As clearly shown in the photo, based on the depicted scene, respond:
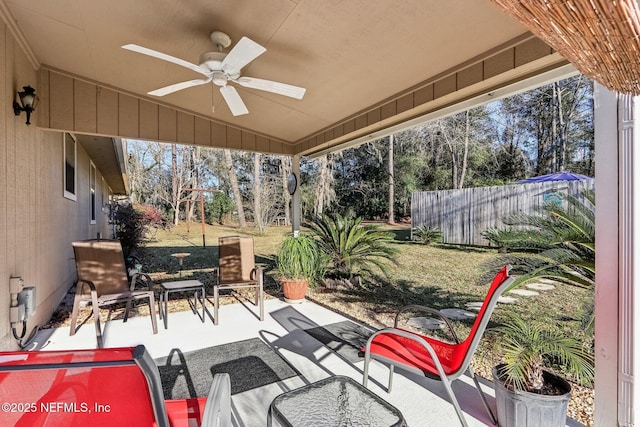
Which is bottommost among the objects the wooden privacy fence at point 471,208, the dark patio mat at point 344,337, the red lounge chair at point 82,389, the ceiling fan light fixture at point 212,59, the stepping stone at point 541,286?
the dark patio mat at point 344,337

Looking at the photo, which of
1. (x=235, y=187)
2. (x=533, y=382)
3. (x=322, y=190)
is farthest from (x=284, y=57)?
(x=235, y=187)

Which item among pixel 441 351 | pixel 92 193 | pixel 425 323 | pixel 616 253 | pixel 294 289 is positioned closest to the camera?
pixel 616 253

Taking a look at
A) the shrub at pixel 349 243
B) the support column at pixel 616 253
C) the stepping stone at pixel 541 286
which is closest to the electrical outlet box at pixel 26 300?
the shrub at pixel 349 243

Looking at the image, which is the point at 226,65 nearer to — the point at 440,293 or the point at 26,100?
the point at 26,100

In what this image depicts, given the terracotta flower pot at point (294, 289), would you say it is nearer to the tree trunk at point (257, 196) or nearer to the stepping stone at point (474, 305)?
the stepping stone at point (474, 305)

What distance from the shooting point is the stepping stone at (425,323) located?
389 cm

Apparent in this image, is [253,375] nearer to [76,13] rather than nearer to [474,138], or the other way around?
[76,13]

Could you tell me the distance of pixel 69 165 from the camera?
5.65 meters

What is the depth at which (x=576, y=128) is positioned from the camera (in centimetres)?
1299

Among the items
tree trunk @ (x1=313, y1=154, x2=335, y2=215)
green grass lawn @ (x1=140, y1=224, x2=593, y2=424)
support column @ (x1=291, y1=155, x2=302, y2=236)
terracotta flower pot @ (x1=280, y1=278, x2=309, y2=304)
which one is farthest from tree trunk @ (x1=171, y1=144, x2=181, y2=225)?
terracotta flower pot @ (x1=280, y1=278, x2=309, y2=304)

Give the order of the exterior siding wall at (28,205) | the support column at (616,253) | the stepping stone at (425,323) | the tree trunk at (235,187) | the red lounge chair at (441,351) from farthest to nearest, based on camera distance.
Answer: the tree trunk at (235,187)
the stepping stone at (425,323)
the exterior siding wall at (28,205)
the red lounge chair at (441,351)
the support column at (616,253)

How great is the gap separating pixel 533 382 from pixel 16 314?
4011 millimetres

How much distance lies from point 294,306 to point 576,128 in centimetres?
1430

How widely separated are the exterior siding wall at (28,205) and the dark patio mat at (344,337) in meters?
2.74
